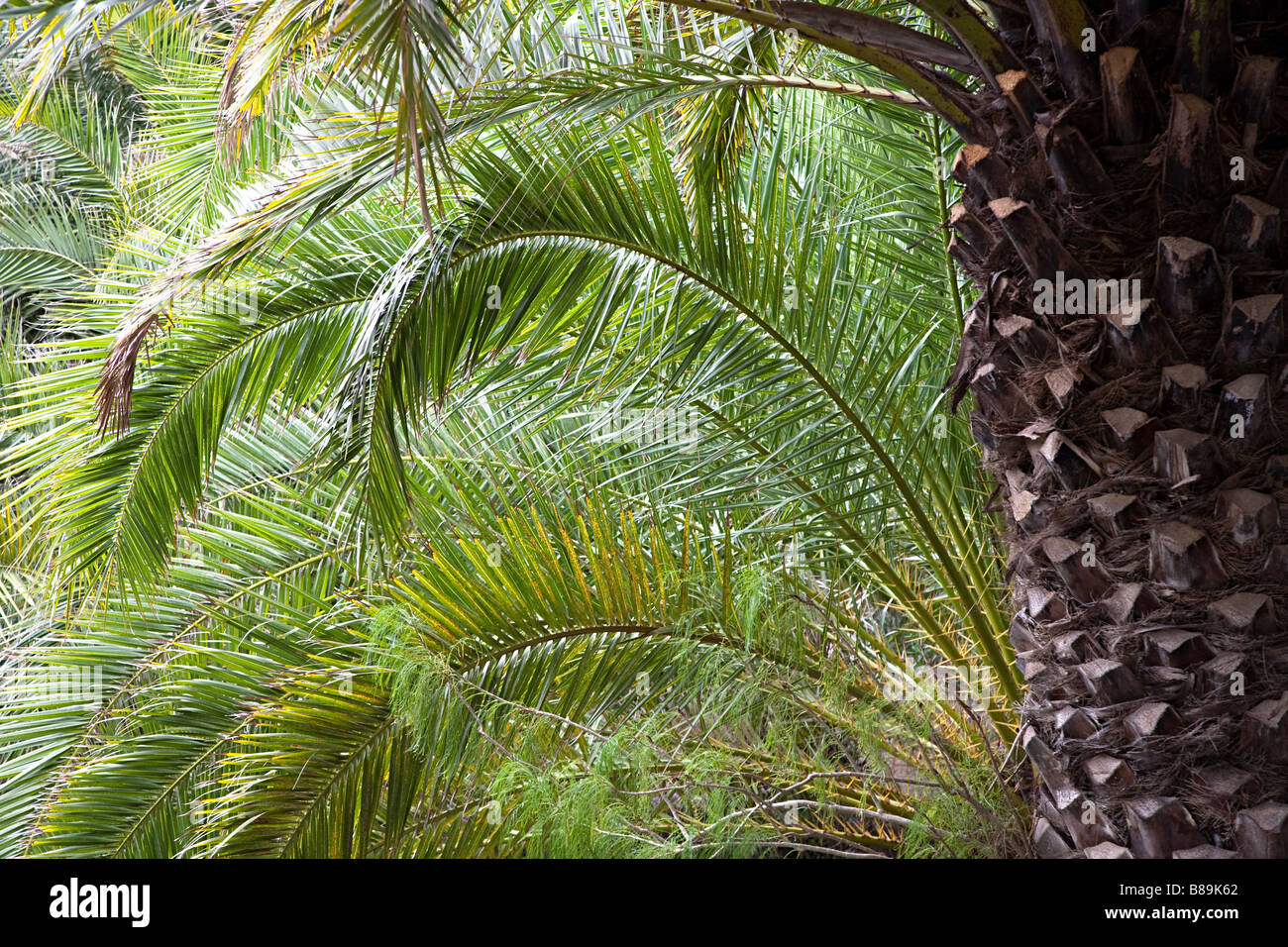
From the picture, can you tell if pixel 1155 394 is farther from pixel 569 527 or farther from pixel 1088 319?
pixel 569 527

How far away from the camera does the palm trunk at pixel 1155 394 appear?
1979 millimetres

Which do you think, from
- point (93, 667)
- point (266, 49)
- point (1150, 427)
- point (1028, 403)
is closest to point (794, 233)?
point (1028, 403)

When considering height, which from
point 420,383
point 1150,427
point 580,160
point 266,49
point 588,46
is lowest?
point 1150,427

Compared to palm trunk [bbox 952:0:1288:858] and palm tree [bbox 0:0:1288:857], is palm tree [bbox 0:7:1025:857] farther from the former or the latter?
palm trunk [bbox 952:0:1288:858]

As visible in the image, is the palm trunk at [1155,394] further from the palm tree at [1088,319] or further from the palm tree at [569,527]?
the palm tree at [569,527]

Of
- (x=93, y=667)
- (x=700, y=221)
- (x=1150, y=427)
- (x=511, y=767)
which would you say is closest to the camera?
(x=1150, y=427)

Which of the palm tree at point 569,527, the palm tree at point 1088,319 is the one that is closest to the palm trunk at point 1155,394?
the palm tree at point 1088,319

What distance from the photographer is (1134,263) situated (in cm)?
208

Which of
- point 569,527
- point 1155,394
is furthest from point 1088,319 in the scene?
point 569,527

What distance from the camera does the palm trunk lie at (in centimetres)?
198

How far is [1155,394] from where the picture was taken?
2.04 m

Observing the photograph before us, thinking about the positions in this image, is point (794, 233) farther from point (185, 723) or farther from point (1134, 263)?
point (185, 723)

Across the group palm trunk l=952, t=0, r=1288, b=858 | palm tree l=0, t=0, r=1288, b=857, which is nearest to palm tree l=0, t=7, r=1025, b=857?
palm tree l=0, t=0, r=1288, b=857

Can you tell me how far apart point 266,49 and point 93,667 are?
243 centimetres
